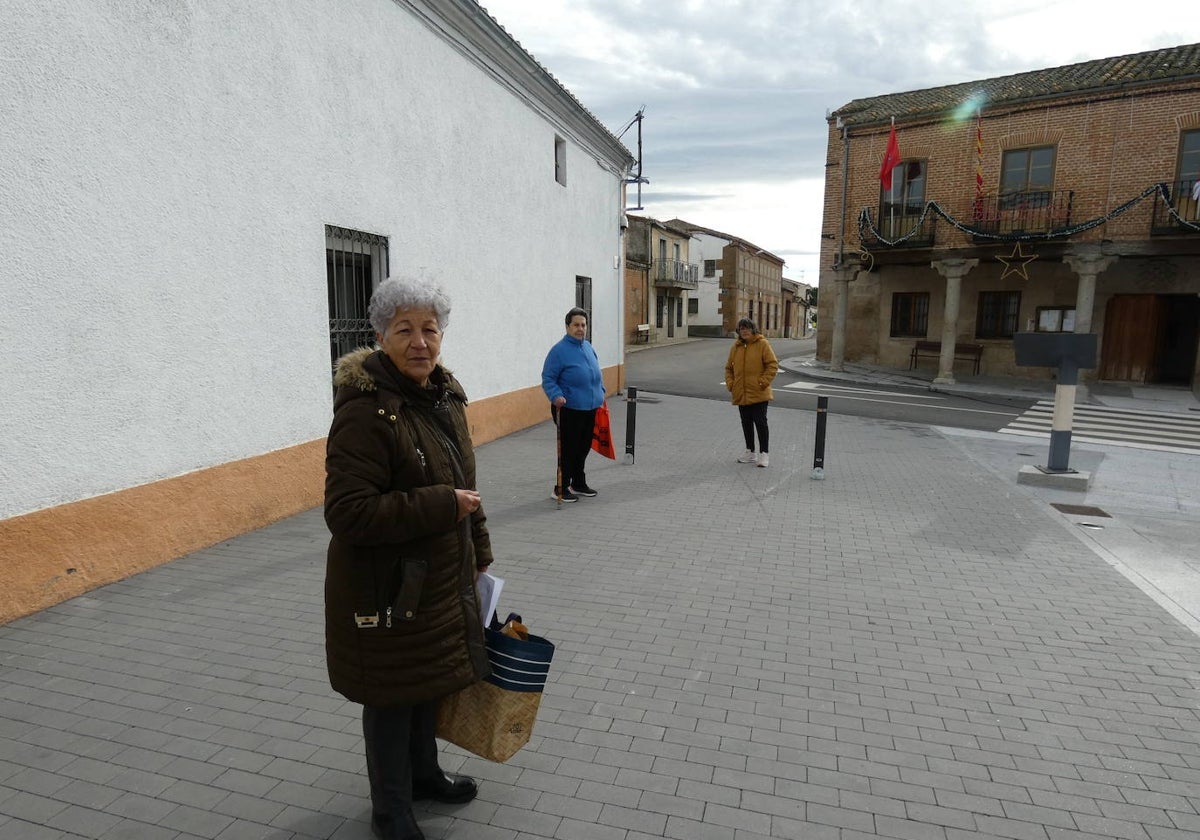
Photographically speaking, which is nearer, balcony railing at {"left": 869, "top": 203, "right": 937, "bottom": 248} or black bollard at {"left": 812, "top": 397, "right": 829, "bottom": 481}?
black bollard at {"left": 812, "top": 397, "right": 829, "bottom": 481}

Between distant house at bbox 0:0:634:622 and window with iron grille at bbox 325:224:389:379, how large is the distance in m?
0.02

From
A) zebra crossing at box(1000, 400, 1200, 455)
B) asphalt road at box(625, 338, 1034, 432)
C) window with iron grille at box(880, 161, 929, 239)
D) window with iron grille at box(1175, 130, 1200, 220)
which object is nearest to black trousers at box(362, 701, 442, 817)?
zebra crossing at box(1000, 400, 1200, 455)

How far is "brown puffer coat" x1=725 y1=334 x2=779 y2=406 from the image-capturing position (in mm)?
8203

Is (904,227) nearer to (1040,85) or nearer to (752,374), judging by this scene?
(1040,85)

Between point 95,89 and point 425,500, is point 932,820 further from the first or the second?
point 95,89

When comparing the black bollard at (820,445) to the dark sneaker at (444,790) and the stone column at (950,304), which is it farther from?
the stone column at (950,304)

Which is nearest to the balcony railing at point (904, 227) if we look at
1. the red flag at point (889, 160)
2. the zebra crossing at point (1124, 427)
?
the red flag at point (889, 160)

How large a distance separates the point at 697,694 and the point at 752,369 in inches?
209

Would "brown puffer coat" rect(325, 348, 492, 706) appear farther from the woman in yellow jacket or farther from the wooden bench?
the wooden bench

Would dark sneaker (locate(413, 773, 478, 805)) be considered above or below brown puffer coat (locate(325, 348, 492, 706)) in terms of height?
below

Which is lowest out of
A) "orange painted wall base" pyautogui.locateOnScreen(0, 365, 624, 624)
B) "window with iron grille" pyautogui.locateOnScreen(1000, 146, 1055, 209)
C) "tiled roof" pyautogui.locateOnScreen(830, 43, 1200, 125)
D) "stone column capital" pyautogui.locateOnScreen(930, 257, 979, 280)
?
"orange painted wall base" pyautogui.locateOnScreen(0, 365, 624, 624)

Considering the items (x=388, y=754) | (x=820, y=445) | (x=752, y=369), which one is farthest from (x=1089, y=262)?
(x=388, y=754)

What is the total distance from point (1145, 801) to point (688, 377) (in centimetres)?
1802

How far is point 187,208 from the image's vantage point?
4.98 metres
